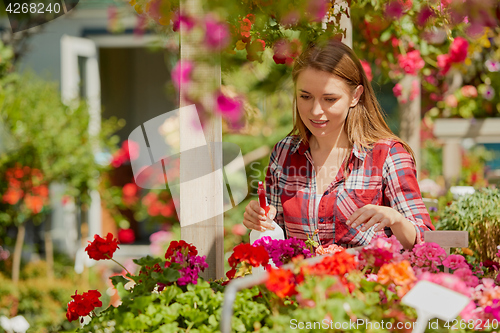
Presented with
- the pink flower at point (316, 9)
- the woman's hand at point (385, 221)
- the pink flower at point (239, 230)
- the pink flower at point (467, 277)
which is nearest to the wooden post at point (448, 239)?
the woman's hand at point (385, 221)

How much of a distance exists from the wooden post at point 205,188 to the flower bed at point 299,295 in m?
0.15

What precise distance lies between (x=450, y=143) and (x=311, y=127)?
9.21 ft

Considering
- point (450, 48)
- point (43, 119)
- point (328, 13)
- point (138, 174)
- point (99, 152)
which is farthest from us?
point (99, 152)

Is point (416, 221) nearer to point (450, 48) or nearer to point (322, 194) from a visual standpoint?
point (322, 194)

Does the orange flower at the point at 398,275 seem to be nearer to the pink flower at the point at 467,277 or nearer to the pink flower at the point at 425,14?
the pink flower at the point at 467,277

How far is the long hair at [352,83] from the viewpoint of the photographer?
4.99 ft

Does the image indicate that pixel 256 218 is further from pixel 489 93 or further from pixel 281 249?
pixel 489 93

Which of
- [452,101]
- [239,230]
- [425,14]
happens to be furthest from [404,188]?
[452,101]

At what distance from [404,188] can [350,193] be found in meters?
0.17

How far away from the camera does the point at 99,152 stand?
3.79 meters

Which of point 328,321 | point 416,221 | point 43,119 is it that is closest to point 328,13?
point 416,221

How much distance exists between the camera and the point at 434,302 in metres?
0.78

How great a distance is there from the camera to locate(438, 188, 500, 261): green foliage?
197cm

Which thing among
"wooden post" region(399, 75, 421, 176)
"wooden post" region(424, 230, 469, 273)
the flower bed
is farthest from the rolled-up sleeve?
"wooden post" region(399, 75, 421, 176)
